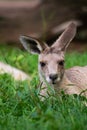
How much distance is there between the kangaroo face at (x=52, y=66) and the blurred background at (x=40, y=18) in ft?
22.5

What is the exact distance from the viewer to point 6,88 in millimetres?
6895

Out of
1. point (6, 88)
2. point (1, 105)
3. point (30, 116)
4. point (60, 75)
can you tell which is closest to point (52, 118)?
point (30, 116)

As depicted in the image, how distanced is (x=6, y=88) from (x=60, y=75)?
0.89 metres

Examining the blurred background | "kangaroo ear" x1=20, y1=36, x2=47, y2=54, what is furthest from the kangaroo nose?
the blurred background

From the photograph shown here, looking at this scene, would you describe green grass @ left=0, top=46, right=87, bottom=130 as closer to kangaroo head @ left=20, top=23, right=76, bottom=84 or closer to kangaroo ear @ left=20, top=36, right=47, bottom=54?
kangaroo head @ left=20, top=23, right=76, bottom=84

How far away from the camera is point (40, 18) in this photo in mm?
13594

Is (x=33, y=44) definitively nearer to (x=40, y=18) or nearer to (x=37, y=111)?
(x=37, y=111)

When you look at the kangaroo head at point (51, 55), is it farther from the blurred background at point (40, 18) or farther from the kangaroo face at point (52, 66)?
the blurred background at point (40, 18)

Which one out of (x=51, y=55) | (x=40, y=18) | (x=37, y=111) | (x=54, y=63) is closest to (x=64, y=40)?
(x=51, y=55)

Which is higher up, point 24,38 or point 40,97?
point 24,38

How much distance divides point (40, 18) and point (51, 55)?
23.6ft

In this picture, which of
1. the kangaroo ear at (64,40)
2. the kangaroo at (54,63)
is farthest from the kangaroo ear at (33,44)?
the kangaroo ear at (64,40)

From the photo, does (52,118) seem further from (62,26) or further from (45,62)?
(62,26)

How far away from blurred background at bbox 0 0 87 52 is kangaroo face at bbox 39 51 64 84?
22.5 ft
